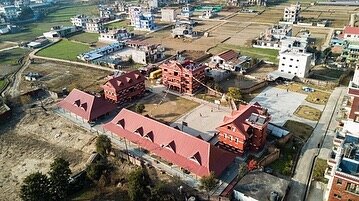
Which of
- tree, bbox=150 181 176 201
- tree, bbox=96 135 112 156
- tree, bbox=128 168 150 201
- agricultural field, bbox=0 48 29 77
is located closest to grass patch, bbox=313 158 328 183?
tree, bbox=150 181 176 201

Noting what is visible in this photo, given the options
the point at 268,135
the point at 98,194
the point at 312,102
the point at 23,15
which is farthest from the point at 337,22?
the point at 23,15

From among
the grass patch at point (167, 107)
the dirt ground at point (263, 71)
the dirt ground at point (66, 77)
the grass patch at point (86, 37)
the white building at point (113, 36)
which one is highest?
the white building at point (113, 36)

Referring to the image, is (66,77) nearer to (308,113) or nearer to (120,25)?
(308,113)

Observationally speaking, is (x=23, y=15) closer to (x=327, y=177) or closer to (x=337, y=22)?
(x=337, y=22)

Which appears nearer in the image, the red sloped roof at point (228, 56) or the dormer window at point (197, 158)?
the dormer window at point (197, 158)

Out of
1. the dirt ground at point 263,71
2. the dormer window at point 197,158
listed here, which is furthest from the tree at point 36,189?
the dirt ground at point 263,71

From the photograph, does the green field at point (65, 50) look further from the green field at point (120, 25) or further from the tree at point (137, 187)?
the tree at point (137, 187)
